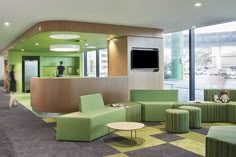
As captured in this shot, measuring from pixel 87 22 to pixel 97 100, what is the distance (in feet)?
8.88

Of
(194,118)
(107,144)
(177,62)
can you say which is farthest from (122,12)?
(177,62)

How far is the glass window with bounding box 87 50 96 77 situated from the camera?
14289 millimetres

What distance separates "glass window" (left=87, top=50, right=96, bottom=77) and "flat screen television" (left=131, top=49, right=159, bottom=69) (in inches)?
246

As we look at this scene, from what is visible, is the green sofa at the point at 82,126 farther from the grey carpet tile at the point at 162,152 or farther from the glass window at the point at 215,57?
the glass window at the point at 215,57

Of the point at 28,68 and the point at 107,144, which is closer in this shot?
the point at 107,144

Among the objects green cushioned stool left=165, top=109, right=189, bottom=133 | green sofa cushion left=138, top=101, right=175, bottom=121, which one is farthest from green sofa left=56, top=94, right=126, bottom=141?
green sofa cushion left=138, top=101, right=175, bottom=121

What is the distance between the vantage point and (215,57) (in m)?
7.94

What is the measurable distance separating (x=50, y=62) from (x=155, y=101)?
1015 cm

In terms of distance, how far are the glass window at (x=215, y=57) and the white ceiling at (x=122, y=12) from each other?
446 mm

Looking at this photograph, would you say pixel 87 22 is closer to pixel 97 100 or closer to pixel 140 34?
pixel 140 34

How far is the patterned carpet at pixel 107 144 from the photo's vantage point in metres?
4.15

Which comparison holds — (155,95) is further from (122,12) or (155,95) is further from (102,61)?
(102,61)

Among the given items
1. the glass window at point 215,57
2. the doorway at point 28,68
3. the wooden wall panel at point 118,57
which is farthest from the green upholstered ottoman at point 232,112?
the doorway at point 28,68

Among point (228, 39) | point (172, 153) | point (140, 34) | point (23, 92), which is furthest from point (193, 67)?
point (23, 92)
